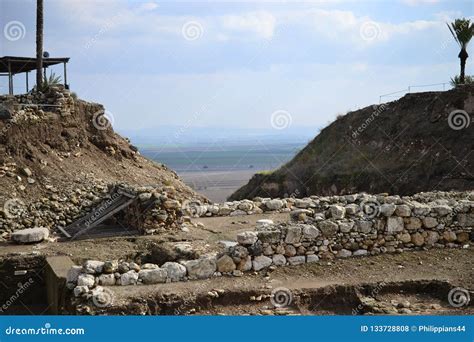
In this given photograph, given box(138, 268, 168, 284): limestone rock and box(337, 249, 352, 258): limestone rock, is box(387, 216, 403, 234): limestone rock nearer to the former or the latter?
box(337, 249, 352, 258): limestone rock

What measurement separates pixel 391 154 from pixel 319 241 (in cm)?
1640

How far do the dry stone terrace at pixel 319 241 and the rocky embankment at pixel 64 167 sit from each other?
4.59 m

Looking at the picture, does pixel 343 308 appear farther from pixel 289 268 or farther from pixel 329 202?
pixel 329 202

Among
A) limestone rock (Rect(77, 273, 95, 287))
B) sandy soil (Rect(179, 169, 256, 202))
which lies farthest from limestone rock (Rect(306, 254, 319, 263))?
sandy soil (Rect(179, 169, 256, 202))

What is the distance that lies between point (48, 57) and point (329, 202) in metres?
14.1

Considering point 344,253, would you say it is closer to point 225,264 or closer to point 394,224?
point 394,224

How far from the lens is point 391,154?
26.6 metres

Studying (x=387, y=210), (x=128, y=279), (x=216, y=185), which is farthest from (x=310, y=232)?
(x=216, y=185)

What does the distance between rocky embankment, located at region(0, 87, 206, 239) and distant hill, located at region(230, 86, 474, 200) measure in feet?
25.7

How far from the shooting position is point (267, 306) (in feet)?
32.2

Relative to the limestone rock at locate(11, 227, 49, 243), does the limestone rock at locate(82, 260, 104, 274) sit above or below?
above

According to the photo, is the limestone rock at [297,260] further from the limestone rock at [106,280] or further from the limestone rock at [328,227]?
the limestone rock at [106,280]

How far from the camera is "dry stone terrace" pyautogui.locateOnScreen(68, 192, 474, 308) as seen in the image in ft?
33.9

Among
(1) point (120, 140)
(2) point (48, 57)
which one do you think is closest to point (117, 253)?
(1) point (120, 140)
